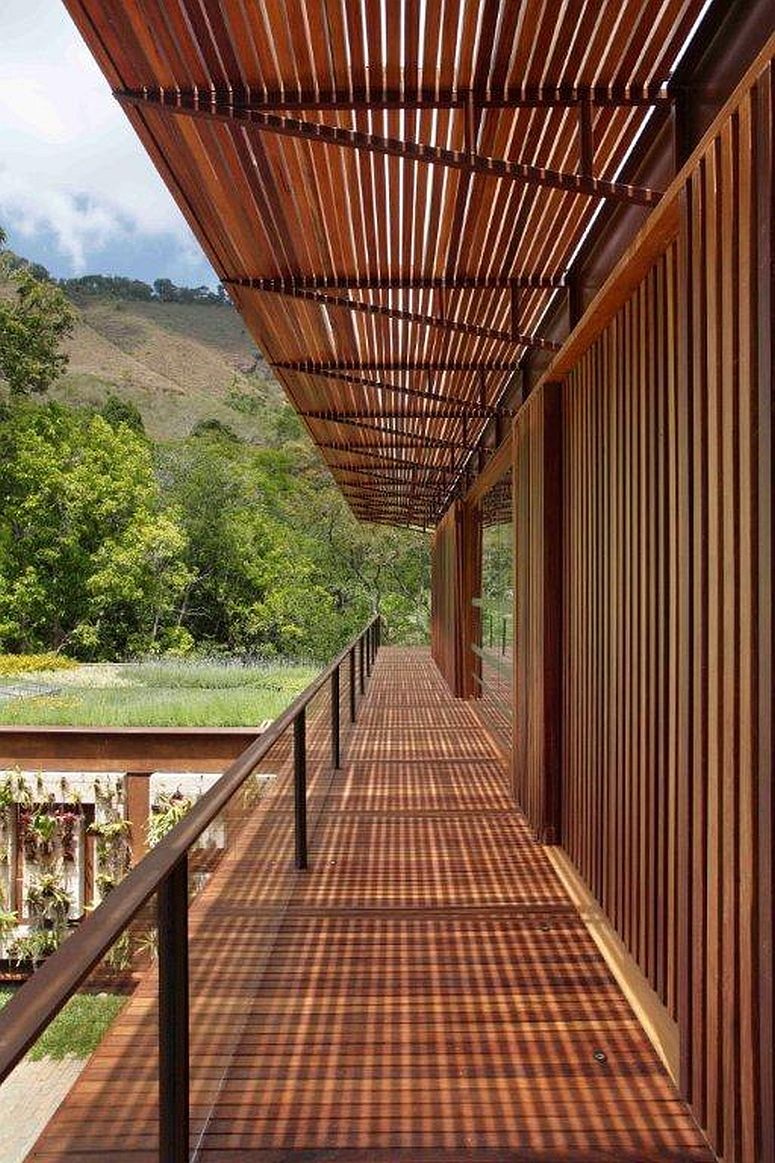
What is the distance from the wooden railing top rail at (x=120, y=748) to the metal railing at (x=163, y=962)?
10469 mm

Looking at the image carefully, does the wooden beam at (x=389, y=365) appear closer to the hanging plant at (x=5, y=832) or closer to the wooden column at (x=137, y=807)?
the wooden column at (x=137, y=807)

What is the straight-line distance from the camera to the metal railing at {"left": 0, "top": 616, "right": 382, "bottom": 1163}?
1.20 metres

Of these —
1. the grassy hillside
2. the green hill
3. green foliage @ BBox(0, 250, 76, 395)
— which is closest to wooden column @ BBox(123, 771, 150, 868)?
green foliage @ BBox(0, 250, 76, 395)

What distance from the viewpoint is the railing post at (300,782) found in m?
4.60

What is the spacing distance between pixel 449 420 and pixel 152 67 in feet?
22.2

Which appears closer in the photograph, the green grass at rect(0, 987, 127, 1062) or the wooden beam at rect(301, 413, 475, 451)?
the green grass at rect(0, 987, 127, 1062)

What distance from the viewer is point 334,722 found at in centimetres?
711

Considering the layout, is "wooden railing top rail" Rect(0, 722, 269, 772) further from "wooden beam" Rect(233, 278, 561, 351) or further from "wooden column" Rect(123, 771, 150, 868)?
"wooden beam" Rect(233, 278, 561, 351)

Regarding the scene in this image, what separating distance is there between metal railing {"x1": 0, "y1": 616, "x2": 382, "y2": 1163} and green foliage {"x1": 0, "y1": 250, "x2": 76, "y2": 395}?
1550 inches

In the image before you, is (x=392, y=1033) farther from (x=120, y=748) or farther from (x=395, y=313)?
(x=120, y=748)

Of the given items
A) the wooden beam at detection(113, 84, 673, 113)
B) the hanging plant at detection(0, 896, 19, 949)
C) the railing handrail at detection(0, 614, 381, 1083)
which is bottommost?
the hanging plant at detection(0, 896, 19, 949)

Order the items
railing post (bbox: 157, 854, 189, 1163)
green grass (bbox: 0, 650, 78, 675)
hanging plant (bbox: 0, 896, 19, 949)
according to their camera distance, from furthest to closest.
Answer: green grass (bbox: 0, 650, 78, 675)
hanging plant (bbox: 0, 896, 19, 949)
railing post (bbox: 157, 854, 189, 1163)

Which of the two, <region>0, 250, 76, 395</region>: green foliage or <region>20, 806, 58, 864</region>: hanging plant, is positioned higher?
<region>0, 250, 76, 395</region>: green foliage

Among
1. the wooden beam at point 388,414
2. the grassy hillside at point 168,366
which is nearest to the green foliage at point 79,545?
the grassy hillside at point 168,366
